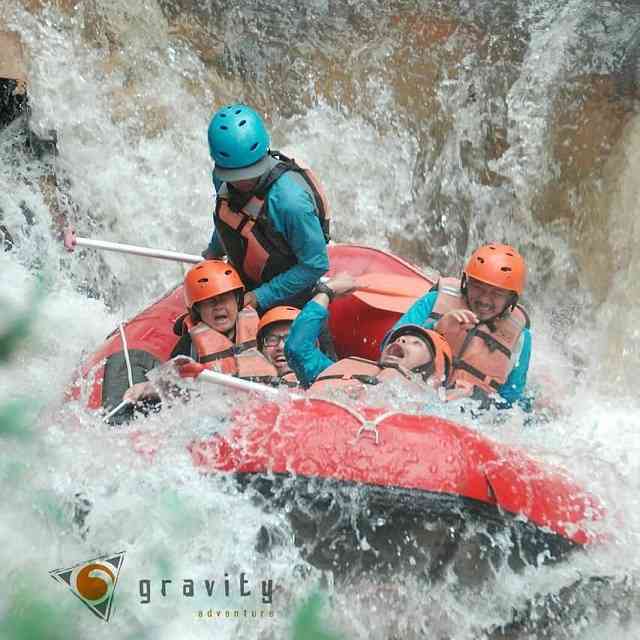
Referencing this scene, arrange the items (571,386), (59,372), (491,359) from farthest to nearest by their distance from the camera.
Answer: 1. (571,386)
2. (59,372)
3. (491,359)

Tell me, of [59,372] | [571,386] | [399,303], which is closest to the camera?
[399,303]

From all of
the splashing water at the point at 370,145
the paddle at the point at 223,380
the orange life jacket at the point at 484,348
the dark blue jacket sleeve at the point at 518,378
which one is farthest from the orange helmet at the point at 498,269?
the paddle at the point at 223,380

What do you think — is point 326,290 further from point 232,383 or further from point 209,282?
point 232,383

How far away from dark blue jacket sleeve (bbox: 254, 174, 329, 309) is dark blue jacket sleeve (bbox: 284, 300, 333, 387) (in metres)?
0.33

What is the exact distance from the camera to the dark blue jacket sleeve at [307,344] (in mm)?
4465

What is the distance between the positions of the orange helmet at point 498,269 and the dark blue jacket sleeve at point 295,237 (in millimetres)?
677

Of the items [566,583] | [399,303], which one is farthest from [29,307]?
[566,583]

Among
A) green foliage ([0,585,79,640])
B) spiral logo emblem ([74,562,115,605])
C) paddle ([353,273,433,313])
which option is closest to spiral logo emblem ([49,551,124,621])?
spiral logo emblem ([74,562,115,605])

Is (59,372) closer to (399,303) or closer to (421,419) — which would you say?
(399,303)

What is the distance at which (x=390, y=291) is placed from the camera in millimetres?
5289

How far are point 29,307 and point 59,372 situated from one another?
3.53 ft

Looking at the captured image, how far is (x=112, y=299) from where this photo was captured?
7.09 metres

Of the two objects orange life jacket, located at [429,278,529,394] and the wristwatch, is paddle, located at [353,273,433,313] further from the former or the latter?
orange life jacket, located at [429,278,529,394]

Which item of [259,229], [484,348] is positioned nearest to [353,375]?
[484,348]
